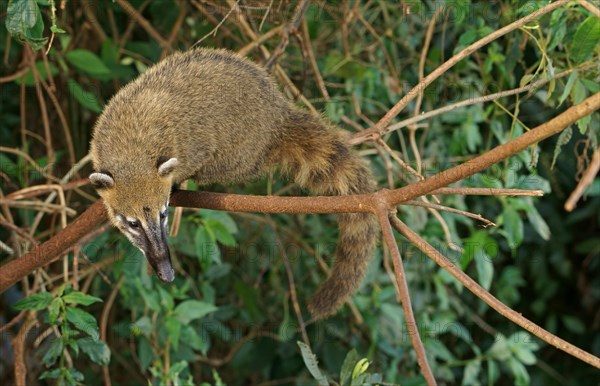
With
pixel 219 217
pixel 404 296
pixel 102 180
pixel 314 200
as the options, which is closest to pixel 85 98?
pixel 219 217

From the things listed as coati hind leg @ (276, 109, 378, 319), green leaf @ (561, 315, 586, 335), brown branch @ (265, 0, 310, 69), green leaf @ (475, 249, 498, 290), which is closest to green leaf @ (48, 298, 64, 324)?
coati hind leg @ (276, 109, 378, 319)

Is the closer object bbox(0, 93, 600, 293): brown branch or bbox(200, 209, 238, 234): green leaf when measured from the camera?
bbox(0, 93, 600, 293): brown branch

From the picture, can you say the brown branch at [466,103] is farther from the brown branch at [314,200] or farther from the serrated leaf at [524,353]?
the serrated leaf at [524,353]

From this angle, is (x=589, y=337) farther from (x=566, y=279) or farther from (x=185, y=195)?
(x=185, y=195)

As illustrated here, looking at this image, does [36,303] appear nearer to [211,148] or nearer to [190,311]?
[190,311]

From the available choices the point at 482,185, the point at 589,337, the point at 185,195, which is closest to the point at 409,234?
the point at 185,195

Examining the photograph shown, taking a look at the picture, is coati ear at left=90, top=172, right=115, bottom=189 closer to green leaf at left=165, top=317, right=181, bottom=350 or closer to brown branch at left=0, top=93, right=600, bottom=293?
brown branch at left=0, top=93, right=600, bottom=293

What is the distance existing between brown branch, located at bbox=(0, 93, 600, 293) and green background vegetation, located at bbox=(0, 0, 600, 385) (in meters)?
0.55

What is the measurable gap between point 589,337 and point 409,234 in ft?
13.6

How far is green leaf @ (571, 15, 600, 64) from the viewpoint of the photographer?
9.23 ft

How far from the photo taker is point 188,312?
3.34m

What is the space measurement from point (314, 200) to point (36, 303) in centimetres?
107

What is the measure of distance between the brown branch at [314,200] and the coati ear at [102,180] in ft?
0.24

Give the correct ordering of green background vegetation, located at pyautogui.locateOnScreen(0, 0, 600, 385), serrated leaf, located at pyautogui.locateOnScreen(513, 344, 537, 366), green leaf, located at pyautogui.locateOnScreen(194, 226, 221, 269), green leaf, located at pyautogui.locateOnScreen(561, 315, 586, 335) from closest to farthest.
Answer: green leaf, located at pyautogui.locateOnScreen(194, 226, 221, 269), green background vegetation, located at pyautogui.locateOnScreen(0, 0, 600, 385), serrated leaf, located at pyautogui.locateOnScreen(513, 344, 537, 366), green leaf, located at pyautogui.locateOnScreen(561, 315, 586, 335)
